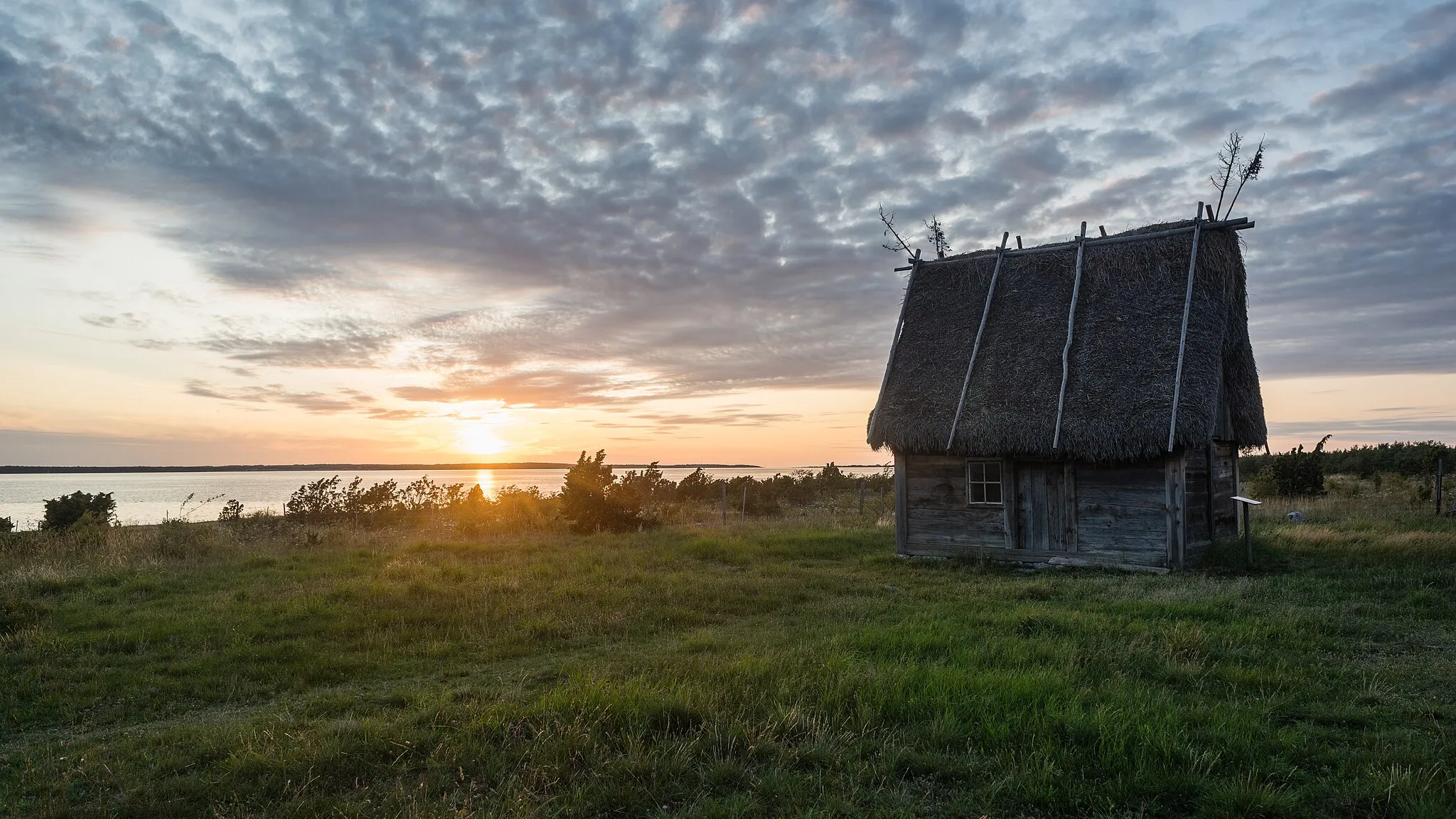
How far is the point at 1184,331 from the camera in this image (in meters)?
14.9

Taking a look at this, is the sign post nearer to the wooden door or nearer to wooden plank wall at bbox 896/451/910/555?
the wooden door

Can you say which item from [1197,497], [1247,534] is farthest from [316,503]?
[1247,534]

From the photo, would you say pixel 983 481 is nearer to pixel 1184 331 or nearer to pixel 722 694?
pixel 1184 331

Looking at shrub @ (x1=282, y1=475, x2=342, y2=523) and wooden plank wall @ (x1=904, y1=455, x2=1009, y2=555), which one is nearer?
wooden plank wall @ (x1=904, y1=455, x2=1009, y2=555)

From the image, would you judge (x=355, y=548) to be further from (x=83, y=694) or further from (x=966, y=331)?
(x=966, y=331)

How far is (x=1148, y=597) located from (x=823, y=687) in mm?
6742

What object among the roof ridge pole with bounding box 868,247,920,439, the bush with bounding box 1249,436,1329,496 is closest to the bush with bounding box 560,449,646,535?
the roof ridge pole with bounding box 868,247,920,439

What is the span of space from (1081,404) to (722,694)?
1144cm

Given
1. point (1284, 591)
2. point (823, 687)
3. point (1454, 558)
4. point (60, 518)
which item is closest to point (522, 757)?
point (823, 687)

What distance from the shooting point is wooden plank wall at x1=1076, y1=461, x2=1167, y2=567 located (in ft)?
48.4

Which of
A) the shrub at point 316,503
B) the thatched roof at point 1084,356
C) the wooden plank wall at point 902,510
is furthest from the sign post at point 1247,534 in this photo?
the shrub at point 316,503

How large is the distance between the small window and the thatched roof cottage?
3cm

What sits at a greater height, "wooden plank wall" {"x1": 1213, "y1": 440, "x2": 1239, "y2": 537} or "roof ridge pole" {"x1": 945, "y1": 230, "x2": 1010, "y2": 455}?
→ "roof ridge pole" {"x1": 945, "y1": 230, "x2": 1010, "y2": 455}

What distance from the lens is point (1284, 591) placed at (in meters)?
11.4
